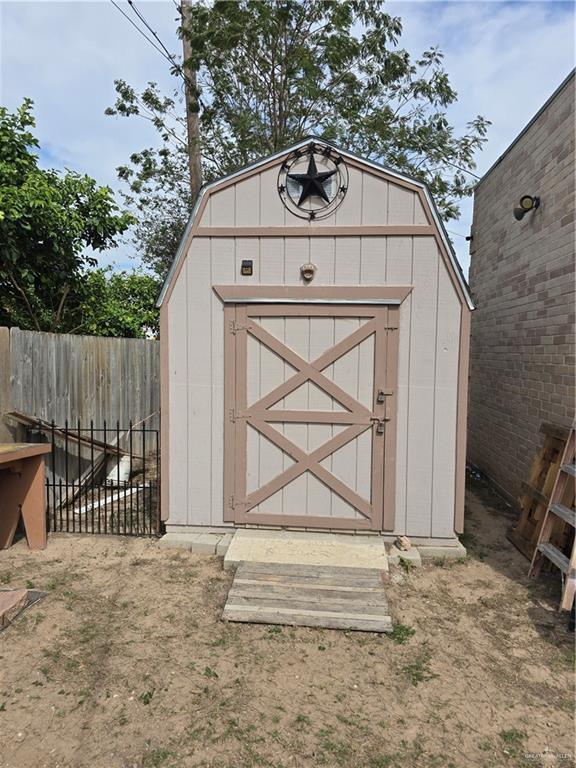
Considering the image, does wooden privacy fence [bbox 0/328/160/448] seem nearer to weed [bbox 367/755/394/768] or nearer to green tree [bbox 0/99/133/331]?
green tree [bbox 0/99/133/331]

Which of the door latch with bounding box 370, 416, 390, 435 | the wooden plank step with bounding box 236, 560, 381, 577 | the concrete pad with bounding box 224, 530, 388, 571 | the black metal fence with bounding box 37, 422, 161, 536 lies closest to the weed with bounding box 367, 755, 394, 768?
the wooden plank step with bounding box 236, 560, 381, 577

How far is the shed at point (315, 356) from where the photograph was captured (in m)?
4.14

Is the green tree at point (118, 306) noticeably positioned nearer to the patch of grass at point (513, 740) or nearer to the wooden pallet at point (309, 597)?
the wooden pallet at point (309, 597)

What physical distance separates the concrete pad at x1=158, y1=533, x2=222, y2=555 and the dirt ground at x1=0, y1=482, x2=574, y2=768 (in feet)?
1.20

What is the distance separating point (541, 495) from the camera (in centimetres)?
409

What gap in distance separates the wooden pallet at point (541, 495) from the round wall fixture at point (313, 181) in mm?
2936

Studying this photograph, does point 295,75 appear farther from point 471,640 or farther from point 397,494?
point 471,640

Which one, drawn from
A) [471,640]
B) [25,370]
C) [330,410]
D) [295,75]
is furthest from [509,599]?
[295,75]

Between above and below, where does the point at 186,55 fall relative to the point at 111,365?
above

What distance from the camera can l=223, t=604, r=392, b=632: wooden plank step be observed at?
3137 millimetres

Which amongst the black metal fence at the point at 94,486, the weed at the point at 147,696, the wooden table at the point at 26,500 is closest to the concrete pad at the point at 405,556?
the weed at the point at 147,696

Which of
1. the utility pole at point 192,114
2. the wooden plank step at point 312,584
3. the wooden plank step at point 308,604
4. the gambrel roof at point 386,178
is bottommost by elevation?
the wooden plank step at point 308,604

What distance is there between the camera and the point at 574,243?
14.0ft

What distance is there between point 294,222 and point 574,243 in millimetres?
2630
